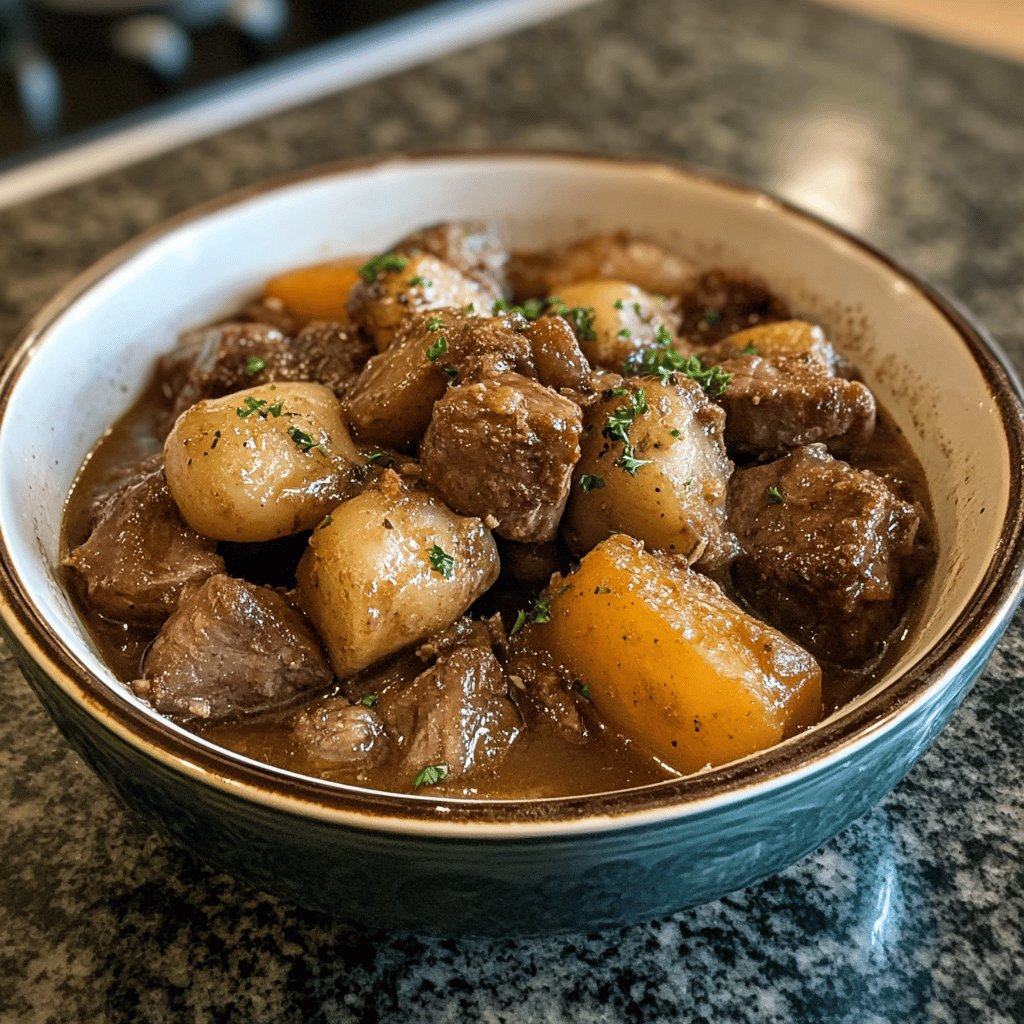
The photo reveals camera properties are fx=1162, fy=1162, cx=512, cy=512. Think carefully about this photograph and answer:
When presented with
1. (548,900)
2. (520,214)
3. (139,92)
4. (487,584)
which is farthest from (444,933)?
(139,92)

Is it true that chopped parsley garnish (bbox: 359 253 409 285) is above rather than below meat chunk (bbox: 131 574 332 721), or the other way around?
above

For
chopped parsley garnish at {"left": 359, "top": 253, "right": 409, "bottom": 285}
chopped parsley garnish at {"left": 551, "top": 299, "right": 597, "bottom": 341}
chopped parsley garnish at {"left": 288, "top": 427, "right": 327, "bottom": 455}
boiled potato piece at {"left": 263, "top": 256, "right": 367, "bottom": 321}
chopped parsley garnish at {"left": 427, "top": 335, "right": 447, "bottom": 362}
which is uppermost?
chopped parsley garnish at {"left": 427, "top": 335, "right": 447, "bottom": 362}

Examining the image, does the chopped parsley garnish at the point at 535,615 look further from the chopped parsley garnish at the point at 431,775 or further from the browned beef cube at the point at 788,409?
the browned beef cube at the point at 788,409

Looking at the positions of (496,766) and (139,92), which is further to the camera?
(139,92)

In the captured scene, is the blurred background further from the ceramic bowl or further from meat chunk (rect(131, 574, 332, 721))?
meat chunk (rect(131, 574, 332, 721))

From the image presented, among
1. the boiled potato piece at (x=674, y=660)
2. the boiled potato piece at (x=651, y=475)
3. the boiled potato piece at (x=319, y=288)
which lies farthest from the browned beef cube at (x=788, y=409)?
the boiled potato piece at (x=319, y=288)

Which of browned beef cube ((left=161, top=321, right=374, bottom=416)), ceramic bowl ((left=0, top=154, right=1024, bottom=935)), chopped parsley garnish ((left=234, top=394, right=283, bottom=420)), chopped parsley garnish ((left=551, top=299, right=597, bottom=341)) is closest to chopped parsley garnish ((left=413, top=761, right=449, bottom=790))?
ceramic bowl ((left=0, top=154, right=1024, bottom=935))

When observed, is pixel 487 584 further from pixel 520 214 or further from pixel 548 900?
pixel 520 214

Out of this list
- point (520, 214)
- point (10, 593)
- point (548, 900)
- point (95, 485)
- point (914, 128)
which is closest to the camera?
point (548, 900)
